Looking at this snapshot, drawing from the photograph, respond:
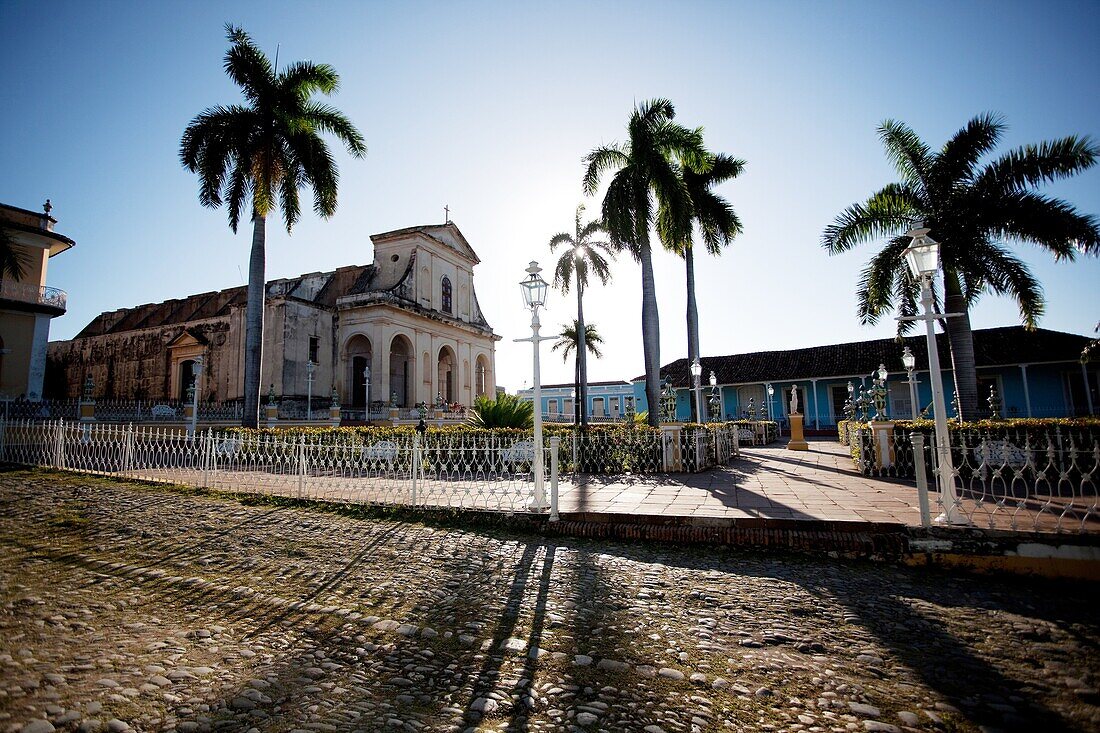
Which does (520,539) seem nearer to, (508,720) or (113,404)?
(508,720)

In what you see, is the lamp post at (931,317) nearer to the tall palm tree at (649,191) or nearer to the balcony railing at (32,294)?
the tall palm tree at (649,191)

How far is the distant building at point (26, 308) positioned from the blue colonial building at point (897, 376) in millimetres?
25548

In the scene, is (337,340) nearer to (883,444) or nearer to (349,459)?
(349,459)

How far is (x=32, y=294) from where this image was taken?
18.4 metres

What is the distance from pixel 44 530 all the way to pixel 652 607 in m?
6.52

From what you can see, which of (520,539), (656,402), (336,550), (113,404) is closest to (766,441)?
(656,402)

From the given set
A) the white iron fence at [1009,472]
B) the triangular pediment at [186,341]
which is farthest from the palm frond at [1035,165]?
the triangular pediment at [186,341]

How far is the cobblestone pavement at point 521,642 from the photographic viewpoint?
2184mm

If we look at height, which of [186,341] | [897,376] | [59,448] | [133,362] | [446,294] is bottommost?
[59,448]

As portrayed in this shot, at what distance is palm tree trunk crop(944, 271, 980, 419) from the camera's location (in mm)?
11109

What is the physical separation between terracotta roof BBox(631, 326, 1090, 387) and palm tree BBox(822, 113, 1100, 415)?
35.4 feet

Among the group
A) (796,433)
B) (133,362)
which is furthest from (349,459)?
(133,362)

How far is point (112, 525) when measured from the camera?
5.70 meters

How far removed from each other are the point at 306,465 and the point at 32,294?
17973 mm
